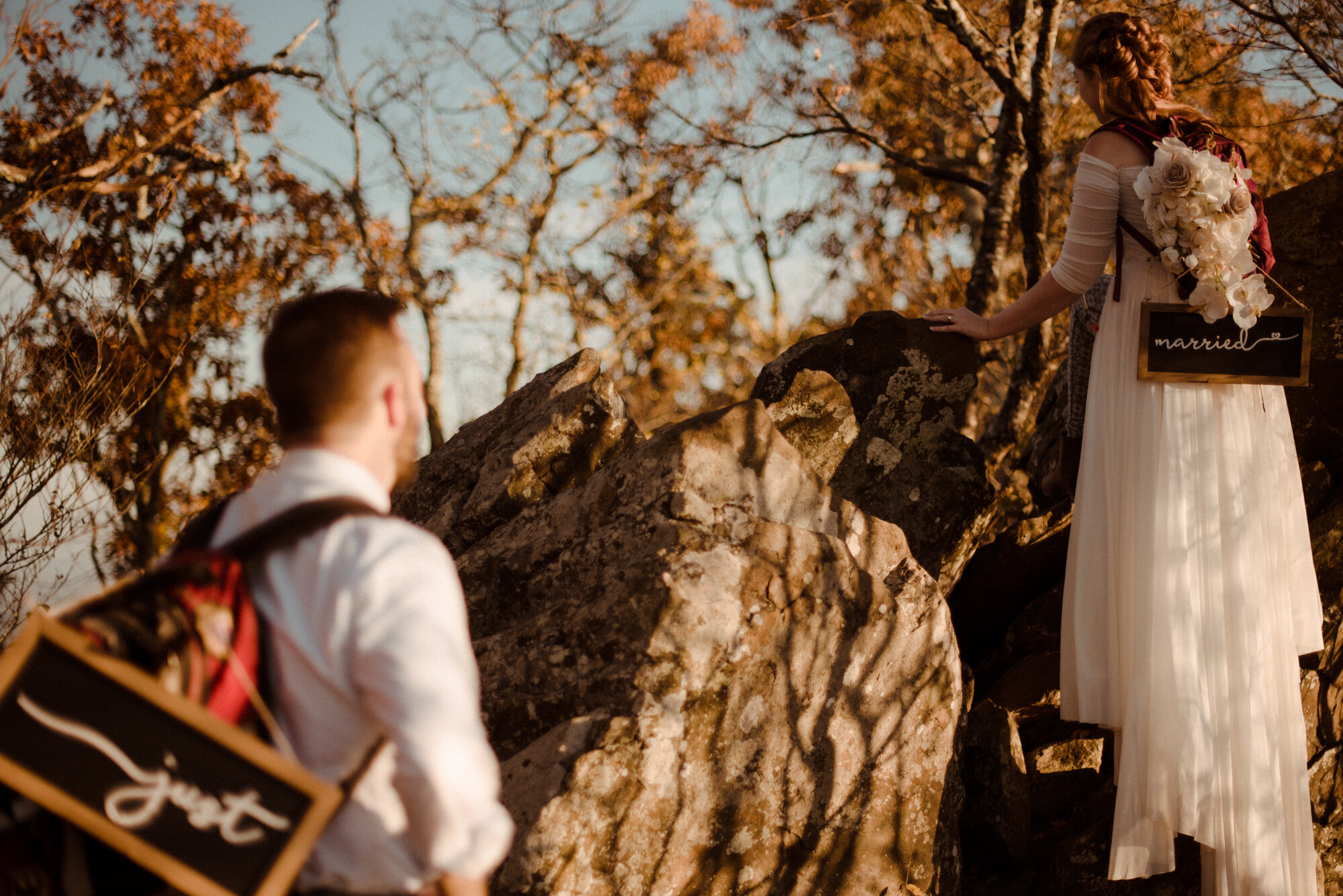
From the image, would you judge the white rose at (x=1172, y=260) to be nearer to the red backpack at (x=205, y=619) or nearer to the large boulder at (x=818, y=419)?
the large boulder at (x=818, y=419)

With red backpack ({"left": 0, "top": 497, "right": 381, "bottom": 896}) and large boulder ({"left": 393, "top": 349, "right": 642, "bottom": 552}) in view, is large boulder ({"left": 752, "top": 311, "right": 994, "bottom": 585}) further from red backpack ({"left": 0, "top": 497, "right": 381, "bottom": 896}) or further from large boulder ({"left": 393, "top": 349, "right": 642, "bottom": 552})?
red backpack ({"left": 0, "top": 497, "right": 381, "bottom": 896})

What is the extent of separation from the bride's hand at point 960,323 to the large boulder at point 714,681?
132 centimetres

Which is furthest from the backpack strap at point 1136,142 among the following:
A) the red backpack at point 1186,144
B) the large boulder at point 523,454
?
the large boulder at point 523,454

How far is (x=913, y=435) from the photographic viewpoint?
4363 millimetres

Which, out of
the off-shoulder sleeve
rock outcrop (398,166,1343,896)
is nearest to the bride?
the off-shoulder sleeve

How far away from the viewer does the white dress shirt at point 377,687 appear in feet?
4.06

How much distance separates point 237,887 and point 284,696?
25 centimetres

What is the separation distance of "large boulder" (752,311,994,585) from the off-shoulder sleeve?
3.71ft

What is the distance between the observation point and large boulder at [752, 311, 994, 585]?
13.8 ft

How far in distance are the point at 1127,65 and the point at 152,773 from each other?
3.36 meters

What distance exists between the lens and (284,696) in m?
1.34

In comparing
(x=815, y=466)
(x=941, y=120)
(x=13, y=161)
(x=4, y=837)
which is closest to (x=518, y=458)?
(x=815, y=466)

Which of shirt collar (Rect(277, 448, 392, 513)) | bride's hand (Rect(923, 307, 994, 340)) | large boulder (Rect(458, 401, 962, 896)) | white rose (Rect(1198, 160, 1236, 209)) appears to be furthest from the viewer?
bride's hand (Rect(923, 307, 994, 340))

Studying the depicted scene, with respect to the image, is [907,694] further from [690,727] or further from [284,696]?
[284,696]
